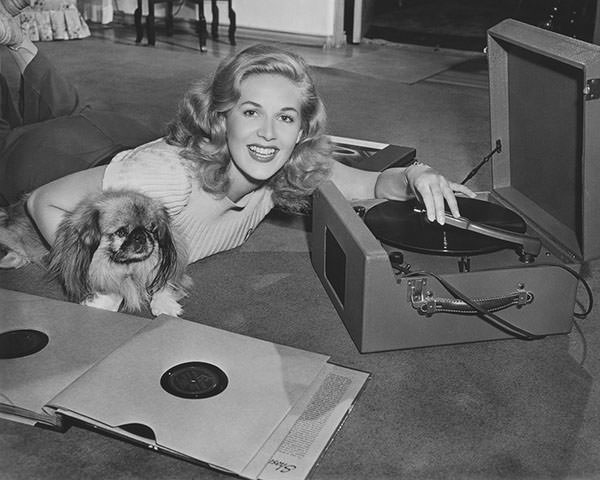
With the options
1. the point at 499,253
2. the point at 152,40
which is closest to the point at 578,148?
the point at 499,253

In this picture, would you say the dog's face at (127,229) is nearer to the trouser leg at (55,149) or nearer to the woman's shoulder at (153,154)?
the woman's shoulder at (153,154)

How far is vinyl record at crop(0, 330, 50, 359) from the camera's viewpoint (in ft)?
3.90

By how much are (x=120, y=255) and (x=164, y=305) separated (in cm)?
14

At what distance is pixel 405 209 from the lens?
145 cm

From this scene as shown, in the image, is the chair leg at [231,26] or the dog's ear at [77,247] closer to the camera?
the dog's ear at [77,247]

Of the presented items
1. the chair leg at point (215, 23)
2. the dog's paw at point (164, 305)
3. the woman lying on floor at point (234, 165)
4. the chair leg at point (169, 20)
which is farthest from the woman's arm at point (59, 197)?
the chair leg at point (169, 20)

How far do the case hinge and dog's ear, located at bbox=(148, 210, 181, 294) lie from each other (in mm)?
753

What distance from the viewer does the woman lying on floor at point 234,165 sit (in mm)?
1475

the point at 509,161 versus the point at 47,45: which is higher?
the point at 509,161

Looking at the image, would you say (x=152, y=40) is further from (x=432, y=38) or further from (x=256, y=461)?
(x=256, y=461)

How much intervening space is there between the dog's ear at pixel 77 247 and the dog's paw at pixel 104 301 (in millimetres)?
12

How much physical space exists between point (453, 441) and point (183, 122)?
90 cm

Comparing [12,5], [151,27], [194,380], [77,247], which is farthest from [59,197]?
[151,27]

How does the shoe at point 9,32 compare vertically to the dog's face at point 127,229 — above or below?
above
